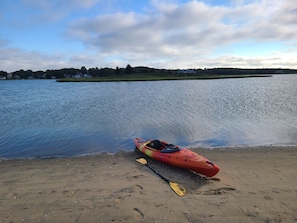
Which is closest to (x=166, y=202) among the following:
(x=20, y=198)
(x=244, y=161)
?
(x=20, y=198)

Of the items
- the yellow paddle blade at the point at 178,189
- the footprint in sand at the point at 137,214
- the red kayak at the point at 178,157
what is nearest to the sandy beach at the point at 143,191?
the footprint in sand at the point at 137,214

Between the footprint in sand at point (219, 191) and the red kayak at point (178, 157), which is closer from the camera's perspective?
the footprint in sand at point (219, 191)

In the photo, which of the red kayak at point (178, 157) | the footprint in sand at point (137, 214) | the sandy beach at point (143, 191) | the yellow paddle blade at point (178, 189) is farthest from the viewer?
the red kayak at point (178, 157)

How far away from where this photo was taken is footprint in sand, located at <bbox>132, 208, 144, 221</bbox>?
634 centimetres

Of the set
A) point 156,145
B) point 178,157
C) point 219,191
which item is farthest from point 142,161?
point 219,191

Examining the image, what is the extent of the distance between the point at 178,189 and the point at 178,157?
6.78ft

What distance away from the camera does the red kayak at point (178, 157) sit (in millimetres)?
8891

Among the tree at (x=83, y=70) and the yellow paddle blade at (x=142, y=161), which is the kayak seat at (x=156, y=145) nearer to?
the yellow paddle blade at (x=142, y=161)

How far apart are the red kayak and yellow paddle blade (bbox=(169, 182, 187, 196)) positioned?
1.19m

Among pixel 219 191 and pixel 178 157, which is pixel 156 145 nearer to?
pixel 178 157

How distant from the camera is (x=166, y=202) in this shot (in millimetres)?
7125

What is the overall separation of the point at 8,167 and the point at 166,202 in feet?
24.3

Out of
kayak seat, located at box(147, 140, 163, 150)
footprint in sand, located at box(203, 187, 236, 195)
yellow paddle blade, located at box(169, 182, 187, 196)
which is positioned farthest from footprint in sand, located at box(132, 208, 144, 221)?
kayak seat, located at box(147, 140, 163, 150)

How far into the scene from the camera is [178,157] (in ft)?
32.6
